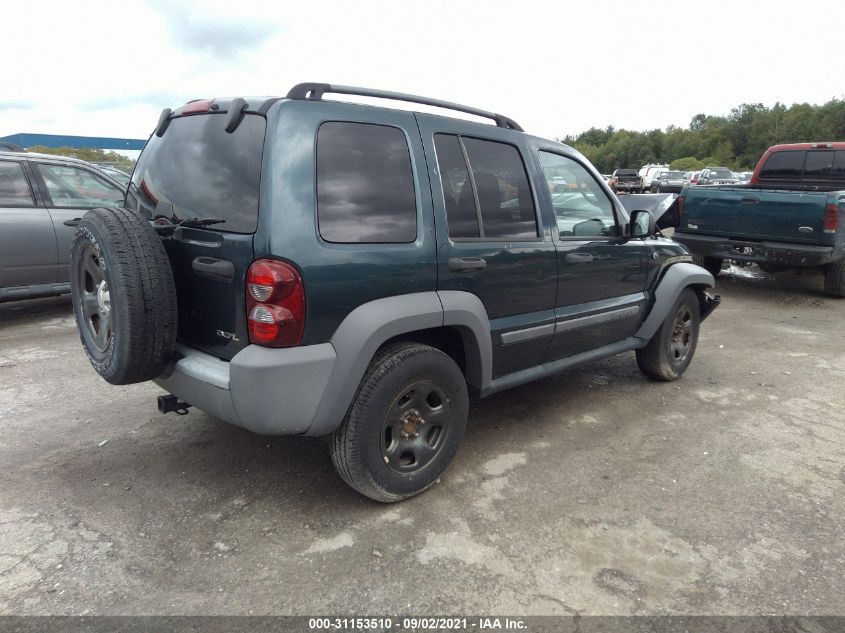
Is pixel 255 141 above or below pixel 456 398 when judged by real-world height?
above

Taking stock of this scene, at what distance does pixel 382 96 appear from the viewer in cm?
292

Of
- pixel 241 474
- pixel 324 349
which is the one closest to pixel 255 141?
pixel 324 349

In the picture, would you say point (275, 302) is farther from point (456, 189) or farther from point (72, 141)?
point (72, 141)

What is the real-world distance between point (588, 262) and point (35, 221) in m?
5.41

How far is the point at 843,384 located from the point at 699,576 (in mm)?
3232

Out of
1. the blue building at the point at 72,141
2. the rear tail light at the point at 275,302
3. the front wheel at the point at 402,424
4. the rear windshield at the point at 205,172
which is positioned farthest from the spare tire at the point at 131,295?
the blue building at the point at 72,141

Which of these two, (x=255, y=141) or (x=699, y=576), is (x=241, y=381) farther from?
(x=699, y=576)

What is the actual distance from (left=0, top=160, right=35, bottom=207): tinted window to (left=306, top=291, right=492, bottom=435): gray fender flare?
5143 mm

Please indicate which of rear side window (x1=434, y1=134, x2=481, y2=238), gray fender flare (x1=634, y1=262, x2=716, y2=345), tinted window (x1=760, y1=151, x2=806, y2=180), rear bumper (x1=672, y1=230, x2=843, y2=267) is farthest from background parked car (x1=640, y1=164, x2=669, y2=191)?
rear side window (x1=434, y1=134, x2=481, y2=238)

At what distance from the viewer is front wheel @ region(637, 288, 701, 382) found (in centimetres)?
456

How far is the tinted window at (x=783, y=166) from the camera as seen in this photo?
9.33m

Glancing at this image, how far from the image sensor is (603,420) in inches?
159

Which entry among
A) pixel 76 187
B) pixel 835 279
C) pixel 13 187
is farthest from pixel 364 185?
pixel 835 279

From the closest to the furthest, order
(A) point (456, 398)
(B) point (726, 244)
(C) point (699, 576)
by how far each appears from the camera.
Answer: (C) point (699, 576), (A) point (456, 398), (B) point (726, 244)
